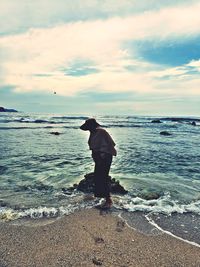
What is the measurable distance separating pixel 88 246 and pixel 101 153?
108 inches

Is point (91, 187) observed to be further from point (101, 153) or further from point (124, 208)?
point (124, 208)

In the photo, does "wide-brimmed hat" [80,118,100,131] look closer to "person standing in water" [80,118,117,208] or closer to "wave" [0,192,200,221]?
"person standing in water" [80,118,117,208]

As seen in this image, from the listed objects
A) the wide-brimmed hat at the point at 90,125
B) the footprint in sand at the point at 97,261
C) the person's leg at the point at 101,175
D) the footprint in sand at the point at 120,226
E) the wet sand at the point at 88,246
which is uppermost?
the wide-brimmed hat at the point at 90,125

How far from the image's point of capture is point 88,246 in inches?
189

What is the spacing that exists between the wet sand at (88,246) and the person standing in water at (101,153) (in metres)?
1.27

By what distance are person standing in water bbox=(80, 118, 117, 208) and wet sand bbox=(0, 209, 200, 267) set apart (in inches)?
49.9

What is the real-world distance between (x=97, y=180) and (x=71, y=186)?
6.39ft

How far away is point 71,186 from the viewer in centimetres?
898

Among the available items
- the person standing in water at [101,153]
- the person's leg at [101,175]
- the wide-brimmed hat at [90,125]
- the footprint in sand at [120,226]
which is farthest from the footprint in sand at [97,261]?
the wide-brimmed hat at [90,125]

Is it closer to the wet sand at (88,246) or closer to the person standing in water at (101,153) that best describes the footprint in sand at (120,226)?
the wet sand at (88,246)

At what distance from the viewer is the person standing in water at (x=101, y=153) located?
7.16 meters

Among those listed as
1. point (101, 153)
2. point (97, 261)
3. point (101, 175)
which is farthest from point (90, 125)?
point (97, 261)

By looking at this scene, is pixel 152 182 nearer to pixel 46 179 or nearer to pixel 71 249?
pixel 46 179

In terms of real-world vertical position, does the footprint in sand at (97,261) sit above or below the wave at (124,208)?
above
